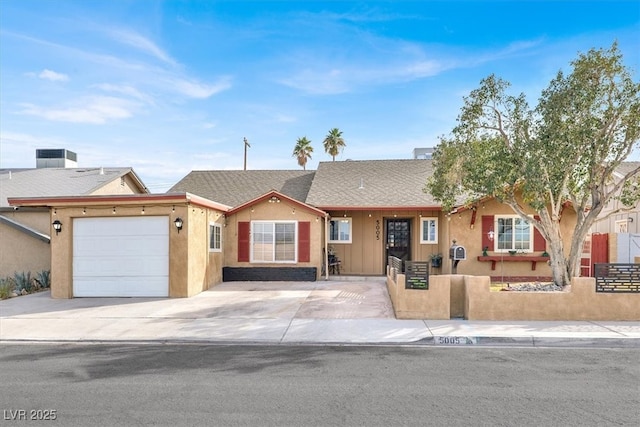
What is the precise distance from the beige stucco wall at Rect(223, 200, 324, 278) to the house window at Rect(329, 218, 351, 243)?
147 cm

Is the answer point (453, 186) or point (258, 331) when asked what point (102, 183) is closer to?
point (258, 331)

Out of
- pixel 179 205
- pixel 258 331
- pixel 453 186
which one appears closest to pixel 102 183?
pixel 179 205

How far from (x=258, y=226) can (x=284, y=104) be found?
5459 millimetres

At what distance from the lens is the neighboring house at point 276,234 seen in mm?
12734

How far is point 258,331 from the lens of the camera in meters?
8.46

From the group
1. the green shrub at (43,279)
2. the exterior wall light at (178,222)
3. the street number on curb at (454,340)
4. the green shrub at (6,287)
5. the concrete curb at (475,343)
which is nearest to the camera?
the concrete curb at (475,343)

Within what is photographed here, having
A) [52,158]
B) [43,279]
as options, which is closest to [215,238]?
[43,279]

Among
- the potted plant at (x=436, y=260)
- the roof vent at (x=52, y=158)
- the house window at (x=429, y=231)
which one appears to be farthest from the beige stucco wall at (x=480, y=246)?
the roof vent at (x=52, y=158)

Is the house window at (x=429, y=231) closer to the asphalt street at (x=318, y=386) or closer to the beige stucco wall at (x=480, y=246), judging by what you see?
the beige stucco wall at (x=480, y=246)

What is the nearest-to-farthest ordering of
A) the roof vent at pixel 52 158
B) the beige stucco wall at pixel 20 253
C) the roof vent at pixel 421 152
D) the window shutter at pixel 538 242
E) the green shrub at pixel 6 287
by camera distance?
the green shrub at pixel 6 287 → the window shutter at pixel 538 242 → the beige stucco wall at pixel 20 253 → the roof vent at pixel 52 158 → the roof vent at pixel 421 152

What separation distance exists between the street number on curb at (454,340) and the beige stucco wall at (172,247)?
7.86m

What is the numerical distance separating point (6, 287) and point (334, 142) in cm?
2930

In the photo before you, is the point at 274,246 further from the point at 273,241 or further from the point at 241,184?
the point at 241,184

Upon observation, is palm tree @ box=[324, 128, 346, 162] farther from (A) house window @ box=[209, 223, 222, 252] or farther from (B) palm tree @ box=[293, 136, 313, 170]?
(A) house window @ box=[209, 223, 222, 252]
